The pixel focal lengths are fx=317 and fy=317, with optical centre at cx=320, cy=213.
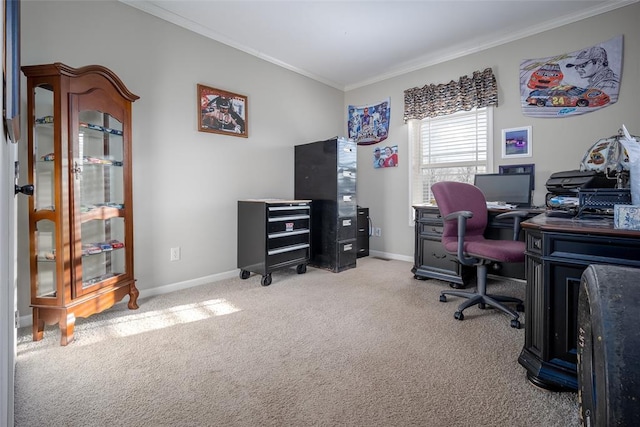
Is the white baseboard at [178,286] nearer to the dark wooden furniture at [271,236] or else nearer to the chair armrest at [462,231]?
the dark wooden furniture at [271,236]

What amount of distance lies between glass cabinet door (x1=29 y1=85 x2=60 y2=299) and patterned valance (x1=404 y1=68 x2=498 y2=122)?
3.52 metres

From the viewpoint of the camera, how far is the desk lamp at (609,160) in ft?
5.62

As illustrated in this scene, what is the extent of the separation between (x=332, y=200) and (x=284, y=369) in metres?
2.19

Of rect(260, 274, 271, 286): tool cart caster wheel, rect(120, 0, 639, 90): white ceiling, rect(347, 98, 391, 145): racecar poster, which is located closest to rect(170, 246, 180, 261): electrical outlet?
rect(260, 274, 271, 286): tool cart caster wheel

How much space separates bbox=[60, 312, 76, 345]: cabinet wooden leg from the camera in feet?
6.08

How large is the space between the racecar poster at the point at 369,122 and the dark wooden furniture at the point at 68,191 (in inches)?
117

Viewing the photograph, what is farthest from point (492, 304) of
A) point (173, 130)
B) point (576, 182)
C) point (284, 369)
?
point (173, 130)

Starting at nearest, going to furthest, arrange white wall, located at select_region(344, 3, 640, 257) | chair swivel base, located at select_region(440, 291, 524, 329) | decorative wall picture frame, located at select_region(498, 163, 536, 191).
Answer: chair swivel base, located at select_region(440, 291, 524, 329), white wall, located at select_region(344, 3, 640, 257), decorative wall picture frame, located at select_region(498, 163, 536, 191)

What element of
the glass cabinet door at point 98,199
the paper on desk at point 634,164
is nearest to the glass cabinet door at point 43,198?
the glass cabinet door at point 98,199

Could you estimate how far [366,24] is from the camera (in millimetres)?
3051

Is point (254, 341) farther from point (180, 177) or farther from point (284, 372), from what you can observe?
point (180, 177)

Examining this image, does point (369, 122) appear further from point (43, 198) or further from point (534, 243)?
point (43, 198)

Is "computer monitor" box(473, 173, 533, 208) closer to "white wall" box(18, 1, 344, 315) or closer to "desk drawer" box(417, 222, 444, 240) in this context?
"desk drawer" box(417, 222, 444, 240)

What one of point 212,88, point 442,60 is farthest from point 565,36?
point 212,88
